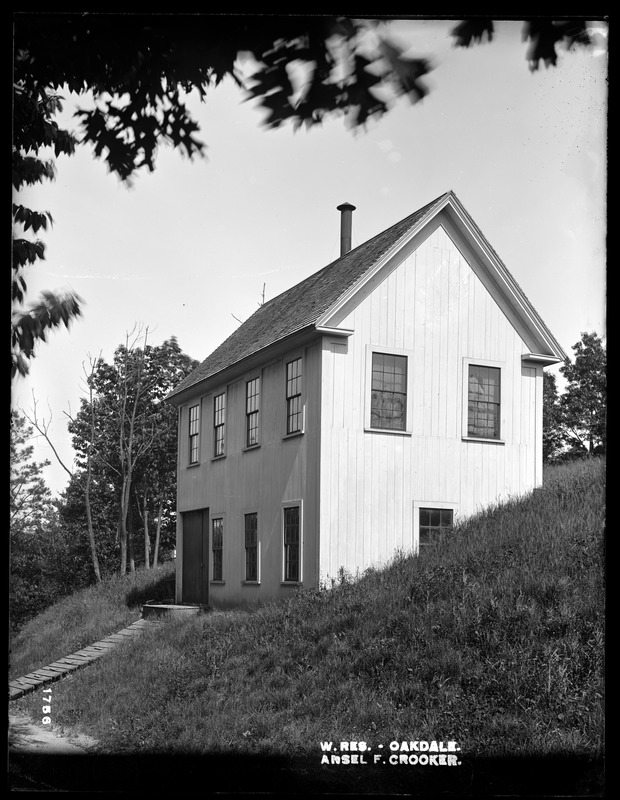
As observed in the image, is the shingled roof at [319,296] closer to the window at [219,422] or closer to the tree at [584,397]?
the window at [219,422]

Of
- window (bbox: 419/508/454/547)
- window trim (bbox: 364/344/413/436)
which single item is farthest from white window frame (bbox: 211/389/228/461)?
window (bbox: 419/508/454/547)

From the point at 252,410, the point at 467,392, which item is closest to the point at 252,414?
the point at 252,410

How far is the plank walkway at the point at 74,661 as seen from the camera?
866 centimetres

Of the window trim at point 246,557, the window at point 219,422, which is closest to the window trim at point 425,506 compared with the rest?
the window trim at point 246,557

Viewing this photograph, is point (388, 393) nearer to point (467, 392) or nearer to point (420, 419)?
point (420, 419)

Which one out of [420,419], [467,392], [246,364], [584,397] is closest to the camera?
[584,397]

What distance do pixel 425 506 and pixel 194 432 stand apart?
265 inches

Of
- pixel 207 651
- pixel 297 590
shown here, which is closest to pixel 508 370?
pixel 297 590

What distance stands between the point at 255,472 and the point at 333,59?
9559 millimetres

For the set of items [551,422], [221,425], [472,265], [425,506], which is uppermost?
[472,265]

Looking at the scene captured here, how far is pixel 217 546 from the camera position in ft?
52.5

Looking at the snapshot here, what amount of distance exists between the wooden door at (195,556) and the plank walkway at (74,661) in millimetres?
1533

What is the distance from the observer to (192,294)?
8773mm

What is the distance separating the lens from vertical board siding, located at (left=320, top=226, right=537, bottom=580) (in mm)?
11352
